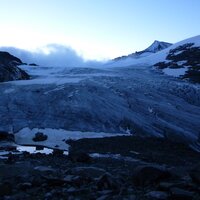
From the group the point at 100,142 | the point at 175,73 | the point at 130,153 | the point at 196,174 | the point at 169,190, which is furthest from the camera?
the point at 175,73

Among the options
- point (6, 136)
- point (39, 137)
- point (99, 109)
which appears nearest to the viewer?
point (6, 136)

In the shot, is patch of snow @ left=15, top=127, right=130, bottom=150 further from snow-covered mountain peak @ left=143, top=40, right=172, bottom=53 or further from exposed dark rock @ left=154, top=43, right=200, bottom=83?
snow-covered mountain peak @ left=143, top=40, right=172, bottom=53

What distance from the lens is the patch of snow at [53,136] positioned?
35625mm

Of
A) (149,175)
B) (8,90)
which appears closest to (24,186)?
(149,175)

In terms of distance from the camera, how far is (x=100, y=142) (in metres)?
35.2

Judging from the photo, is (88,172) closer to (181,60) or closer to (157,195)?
(157,195)

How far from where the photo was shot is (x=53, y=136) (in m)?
37.9

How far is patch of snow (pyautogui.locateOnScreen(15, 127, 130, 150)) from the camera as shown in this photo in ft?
117

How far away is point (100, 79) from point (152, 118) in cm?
1849

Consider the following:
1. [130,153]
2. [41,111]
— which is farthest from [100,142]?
[41,111]

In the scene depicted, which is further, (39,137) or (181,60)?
(181,60)

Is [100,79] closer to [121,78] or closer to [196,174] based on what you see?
[121,78]

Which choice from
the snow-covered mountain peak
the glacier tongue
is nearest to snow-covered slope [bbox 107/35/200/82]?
the glacier tongue

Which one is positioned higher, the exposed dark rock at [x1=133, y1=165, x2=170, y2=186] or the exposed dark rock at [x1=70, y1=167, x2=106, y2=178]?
the exposed dark rock at [x1=133, y1=165, x2=170, y2=186]
